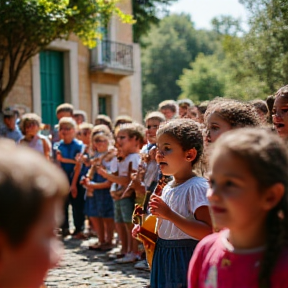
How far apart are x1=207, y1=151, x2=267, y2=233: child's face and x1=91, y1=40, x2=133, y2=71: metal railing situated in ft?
56.8

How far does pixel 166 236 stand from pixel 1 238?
94.1 inches

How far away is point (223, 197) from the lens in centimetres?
192

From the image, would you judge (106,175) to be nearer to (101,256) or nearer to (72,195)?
(101,256)

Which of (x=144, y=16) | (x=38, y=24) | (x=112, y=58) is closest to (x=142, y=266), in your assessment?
(x=38, y=24)

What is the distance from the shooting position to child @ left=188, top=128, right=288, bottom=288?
1.91 m

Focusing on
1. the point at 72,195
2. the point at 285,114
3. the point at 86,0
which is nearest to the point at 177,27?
the point at 86,0

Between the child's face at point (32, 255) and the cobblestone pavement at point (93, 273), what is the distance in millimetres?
4470

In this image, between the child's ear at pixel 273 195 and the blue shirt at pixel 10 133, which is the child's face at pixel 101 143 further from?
the child's ear at pixel 273 195

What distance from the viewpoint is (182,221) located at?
10.9ft

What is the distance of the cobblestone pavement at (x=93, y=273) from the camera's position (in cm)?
593

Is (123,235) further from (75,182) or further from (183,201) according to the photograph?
(183,201)

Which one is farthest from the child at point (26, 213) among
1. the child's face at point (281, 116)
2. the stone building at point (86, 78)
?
the stone building at point (86, 78)

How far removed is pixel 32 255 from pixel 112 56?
19.1 metres

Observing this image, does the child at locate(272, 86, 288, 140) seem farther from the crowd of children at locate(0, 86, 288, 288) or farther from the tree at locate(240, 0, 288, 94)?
the tree at locate(240, 0, 288, 94)
